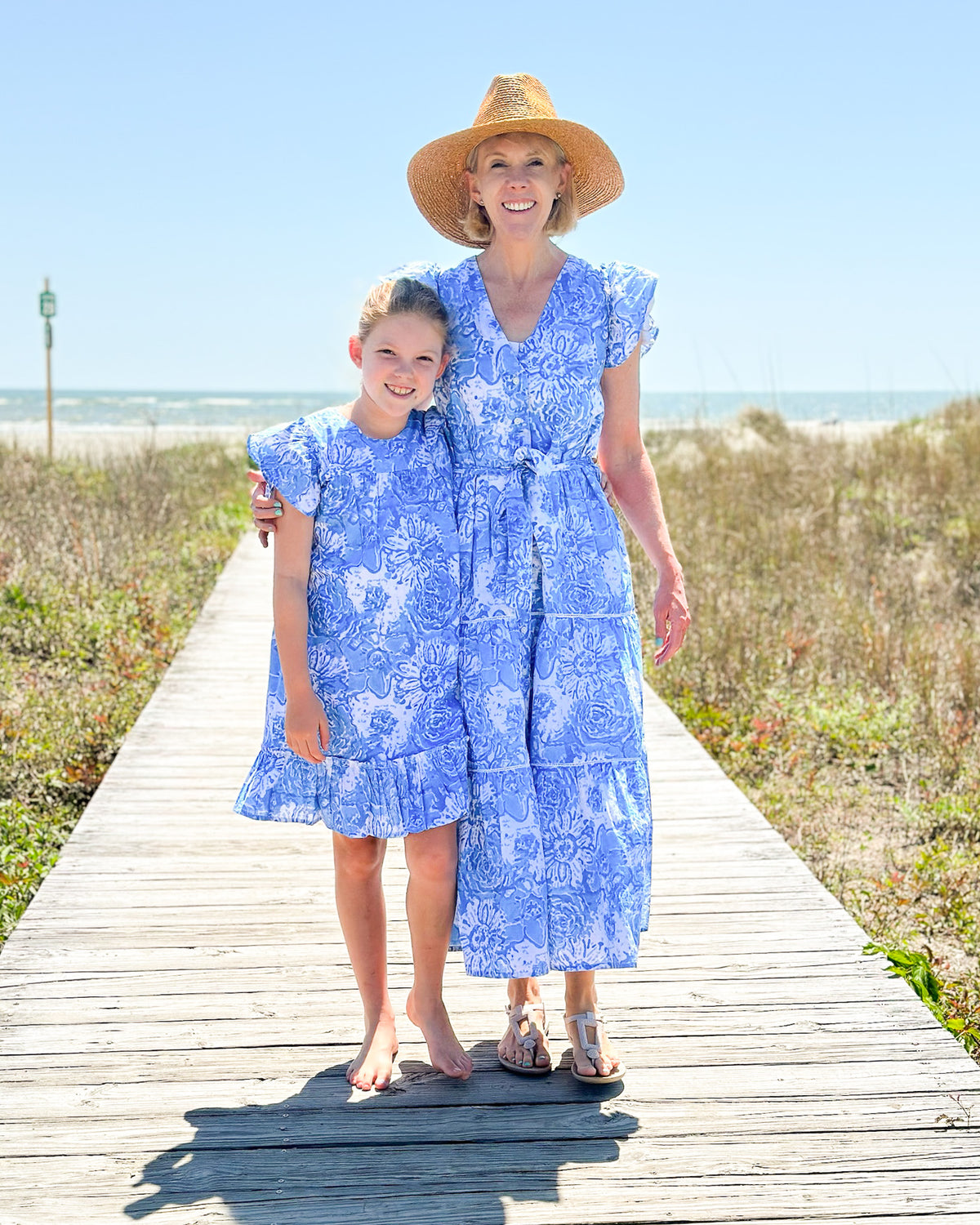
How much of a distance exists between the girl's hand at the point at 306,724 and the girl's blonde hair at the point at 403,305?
0.69m

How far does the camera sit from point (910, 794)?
4.79 metres

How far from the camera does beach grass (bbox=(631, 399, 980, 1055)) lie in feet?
12.9

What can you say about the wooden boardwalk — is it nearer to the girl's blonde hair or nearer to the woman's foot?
the woman's foot

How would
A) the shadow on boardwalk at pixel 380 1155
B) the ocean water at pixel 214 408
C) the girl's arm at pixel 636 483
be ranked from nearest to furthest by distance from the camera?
the shadow on boardwalk at pixel 380 1155, the girl's arm at pixel 636 483, the ocean water at pixel 214 408

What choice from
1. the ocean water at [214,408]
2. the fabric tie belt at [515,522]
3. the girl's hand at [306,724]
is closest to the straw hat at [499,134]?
the fabric tie belt at [515,522]

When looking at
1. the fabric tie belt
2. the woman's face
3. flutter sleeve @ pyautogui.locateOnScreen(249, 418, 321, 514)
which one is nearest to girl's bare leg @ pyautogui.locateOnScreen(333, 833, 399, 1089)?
the fabric tie belt

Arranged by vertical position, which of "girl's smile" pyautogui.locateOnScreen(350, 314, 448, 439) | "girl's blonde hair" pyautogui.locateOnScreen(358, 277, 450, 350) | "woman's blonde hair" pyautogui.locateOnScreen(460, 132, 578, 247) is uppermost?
"woman's blonde hair" pyautogui.locateOnScreen(460, 132, 578, 247)

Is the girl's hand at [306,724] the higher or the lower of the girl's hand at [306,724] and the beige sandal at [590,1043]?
the higher

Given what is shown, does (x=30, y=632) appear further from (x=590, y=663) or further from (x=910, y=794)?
(x=590, y=663)

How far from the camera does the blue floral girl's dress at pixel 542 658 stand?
2.30m

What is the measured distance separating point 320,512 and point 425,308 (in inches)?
16.6

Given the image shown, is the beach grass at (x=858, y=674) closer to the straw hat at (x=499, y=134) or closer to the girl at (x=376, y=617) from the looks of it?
the girl at (x=376, y=617)

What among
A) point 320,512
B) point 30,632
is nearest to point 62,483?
point 30,632

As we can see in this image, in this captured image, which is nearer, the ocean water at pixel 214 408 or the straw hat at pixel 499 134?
the straw hat at pixel 499 134
